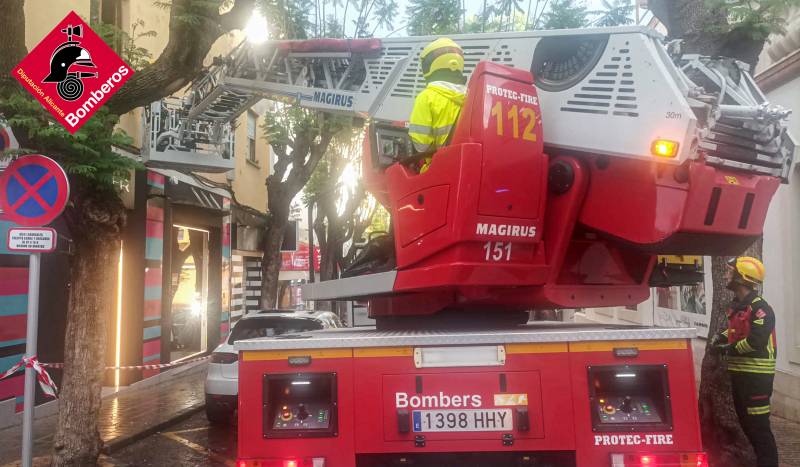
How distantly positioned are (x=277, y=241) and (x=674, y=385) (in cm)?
1248

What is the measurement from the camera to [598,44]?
3.54 metres

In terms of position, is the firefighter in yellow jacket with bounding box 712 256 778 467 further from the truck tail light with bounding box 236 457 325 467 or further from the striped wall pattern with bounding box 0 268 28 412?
the striped wall pattern with bounding box 0 268 28 412

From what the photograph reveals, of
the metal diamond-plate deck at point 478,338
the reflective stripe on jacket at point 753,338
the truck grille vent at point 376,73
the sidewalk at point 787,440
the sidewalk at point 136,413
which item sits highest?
the truck grille vent at point 376,73

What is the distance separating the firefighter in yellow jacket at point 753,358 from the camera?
16.4ft

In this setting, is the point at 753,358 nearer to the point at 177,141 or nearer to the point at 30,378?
the point at 30,378

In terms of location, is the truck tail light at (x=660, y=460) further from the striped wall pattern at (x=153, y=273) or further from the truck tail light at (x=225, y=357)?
the striped wall pattern at (x=153, y=273)

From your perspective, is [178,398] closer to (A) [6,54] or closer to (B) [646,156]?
Result: (A) [6,54]

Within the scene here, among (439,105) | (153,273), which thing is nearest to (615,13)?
(439,105)

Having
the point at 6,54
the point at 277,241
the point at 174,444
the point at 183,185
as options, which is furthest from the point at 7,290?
the point at 277,241

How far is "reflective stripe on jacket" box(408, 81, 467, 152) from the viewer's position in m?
3.66

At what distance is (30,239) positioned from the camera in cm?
532

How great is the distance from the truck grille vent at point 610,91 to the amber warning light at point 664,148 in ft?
0.73

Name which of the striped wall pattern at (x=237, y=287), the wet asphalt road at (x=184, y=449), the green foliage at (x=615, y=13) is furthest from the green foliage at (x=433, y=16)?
the striped wall pattern at (x=237, y=287)

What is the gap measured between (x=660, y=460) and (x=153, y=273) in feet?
37.9
